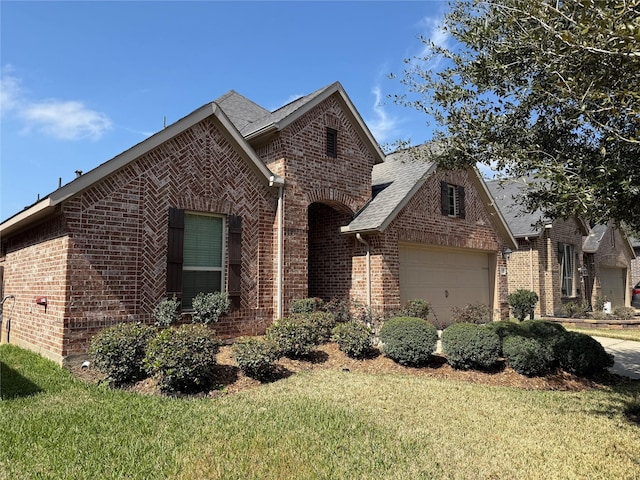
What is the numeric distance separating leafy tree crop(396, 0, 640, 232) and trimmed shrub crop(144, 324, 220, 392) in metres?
5.00

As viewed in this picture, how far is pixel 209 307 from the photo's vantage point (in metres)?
9.17

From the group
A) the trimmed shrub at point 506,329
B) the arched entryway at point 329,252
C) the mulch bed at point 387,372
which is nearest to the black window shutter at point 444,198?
the arched entryway at point 329,252

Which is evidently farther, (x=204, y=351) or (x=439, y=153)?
(x=439, y=153)

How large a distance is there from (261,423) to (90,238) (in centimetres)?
498

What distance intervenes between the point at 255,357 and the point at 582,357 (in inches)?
240

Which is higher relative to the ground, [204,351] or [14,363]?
[204,351]

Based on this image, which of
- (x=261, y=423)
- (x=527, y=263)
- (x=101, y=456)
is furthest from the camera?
(x=527, y=263)

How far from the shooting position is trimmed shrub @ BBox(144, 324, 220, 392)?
639cm

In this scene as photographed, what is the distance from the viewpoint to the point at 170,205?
9.05m

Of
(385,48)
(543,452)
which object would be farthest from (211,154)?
(543,452)

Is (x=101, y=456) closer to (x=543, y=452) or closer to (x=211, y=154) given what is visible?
(x=543, y=452)

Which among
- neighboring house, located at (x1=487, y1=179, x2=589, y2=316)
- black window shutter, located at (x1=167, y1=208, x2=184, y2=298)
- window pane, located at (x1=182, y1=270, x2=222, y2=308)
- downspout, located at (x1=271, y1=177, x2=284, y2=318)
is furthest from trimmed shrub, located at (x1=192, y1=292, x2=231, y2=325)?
neighboring house, located at (x1=487, y1=179, x2=589, y2=316)

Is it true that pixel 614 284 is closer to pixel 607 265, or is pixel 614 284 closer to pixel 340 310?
pixel 607 265

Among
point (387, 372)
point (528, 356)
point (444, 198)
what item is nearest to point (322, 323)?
point (387, 372)
